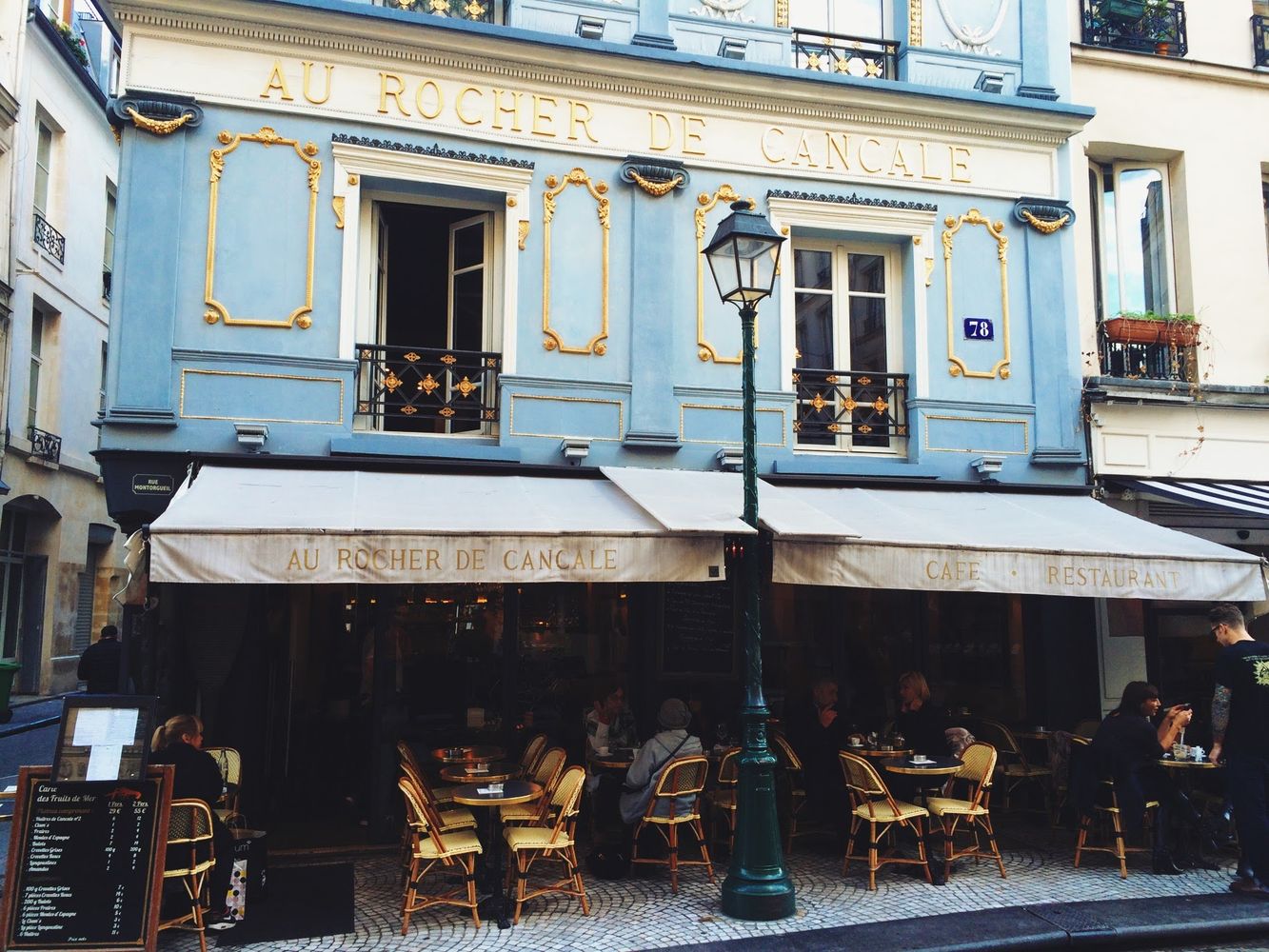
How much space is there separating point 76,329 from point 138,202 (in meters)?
11.6

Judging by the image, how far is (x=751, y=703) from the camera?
20.1 ft

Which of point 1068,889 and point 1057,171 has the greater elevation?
point 1057,171

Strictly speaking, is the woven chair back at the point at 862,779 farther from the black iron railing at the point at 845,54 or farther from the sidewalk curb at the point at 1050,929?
the black iron railing at the point at 845,54

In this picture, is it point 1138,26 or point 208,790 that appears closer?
point 208,790

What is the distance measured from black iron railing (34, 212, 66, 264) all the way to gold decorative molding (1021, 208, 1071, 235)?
15.1 meters

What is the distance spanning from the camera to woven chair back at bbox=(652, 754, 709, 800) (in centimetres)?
673

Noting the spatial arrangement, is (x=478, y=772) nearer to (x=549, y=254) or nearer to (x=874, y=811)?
(x=874, y=811)

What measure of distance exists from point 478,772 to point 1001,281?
6667 mm

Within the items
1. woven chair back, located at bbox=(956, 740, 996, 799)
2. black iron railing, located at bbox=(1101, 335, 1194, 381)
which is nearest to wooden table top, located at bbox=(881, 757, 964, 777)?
woven chair back, located at bbox=(956, 740, 996, 799)

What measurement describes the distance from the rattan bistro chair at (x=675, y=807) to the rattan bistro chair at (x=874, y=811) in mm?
1033

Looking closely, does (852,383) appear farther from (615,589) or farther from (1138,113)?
(1138,113)

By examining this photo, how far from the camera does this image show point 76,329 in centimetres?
1758

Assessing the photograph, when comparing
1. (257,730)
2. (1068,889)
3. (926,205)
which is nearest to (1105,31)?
(926,205)

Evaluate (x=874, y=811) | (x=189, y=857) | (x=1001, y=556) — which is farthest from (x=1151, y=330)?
(x=189, y=857)
